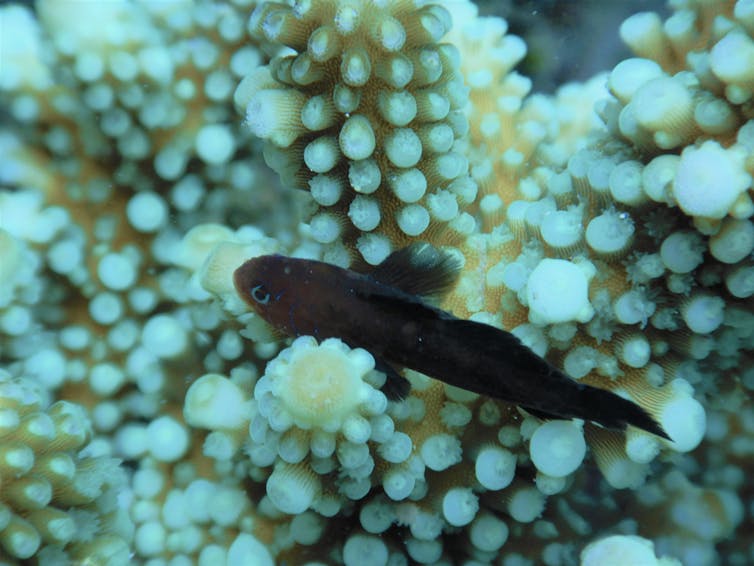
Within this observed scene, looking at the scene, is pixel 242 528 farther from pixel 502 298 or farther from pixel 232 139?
pixel 232 139

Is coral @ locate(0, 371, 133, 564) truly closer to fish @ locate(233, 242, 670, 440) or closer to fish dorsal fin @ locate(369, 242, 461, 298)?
fish @ locate(233, 242, 670, 440)

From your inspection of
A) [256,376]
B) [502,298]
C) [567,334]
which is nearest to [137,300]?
[256,376]

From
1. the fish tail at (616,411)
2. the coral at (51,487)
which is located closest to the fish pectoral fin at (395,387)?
the fish tail at (616,411)

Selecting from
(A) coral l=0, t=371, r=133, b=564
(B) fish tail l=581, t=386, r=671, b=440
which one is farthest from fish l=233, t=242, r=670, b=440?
(A) coral l=0, t=371, r=133, b=564

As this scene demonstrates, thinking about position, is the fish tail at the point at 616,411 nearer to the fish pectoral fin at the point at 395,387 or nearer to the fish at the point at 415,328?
the fish at the point at 415,328

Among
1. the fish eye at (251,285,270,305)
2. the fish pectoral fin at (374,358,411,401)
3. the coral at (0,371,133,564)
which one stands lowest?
the coral at (0,371,133,564)

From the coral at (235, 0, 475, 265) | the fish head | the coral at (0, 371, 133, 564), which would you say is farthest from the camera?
the fish head

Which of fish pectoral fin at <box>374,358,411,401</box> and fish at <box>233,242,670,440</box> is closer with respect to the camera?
fish at <box>233,242,670,440</box>

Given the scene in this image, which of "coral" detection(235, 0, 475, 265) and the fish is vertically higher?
"coral" detection(235, 0, 475, 265)
